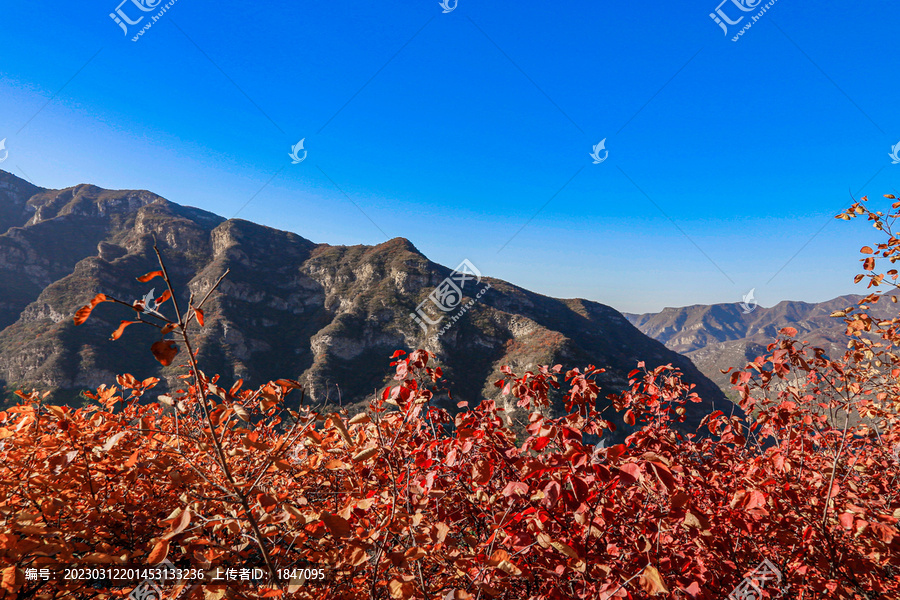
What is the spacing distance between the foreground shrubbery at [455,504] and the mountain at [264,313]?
6764 centimetres

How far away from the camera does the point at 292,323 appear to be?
104 m

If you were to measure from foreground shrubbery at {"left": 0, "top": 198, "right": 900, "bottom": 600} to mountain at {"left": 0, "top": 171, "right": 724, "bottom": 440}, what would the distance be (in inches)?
2663

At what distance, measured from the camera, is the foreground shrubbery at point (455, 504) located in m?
2.04

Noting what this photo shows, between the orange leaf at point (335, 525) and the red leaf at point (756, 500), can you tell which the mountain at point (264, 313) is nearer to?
the red leaf at point (756, 500)

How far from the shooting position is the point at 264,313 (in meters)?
101

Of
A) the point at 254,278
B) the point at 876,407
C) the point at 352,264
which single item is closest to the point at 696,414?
the point at 876,407

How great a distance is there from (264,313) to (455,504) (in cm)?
11246

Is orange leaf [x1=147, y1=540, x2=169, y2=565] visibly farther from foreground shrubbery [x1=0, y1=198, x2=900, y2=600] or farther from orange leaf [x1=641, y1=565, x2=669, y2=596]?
orange leaf [x1=641, y1=565, x2=669, y2=596]

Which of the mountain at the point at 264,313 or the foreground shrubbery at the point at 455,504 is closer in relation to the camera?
the foreground shrubbery at the point at 455,504

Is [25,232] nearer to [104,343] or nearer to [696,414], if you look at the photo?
[104,343]

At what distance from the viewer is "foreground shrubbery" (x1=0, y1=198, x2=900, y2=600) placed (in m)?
2.04

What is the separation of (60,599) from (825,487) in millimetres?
7845

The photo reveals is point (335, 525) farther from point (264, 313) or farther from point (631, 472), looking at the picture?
point (264, 313)

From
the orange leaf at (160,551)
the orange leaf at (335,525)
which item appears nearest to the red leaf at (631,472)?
the orange leaf at (335,525)
